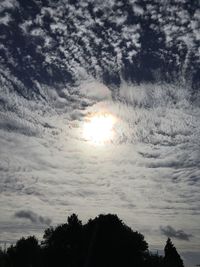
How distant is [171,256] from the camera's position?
109 m

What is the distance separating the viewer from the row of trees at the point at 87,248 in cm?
7456

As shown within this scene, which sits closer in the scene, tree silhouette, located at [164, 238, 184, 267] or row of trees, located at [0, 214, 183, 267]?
row of trees, located at [0, 214, 183, 267]

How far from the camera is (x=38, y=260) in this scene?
338ft

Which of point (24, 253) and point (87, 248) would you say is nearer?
point (87, 248)

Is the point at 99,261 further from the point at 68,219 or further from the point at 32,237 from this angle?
the point at 32,237

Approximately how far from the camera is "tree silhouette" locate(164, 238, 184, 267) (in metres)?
105

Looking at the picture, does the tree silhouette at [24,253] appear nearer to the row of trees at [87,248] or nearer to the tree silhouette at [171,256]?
the row of trees at [87,248]

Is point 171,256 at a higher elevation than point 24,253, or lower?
higher

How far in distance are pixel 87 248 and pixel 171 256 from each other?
38147 mm

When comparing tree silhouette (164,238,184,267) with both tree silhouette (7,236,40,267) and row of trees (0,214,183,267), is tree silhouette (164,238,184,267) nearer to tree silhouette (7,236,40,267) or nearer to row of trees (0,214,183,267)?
row of trees (0,214,183,267)

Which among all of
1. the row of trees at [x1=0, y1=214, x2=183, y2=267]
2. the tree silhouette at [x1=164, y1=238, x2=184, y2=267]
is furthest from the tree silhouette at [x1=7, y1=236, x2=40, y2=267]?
the tree silhouette at [x1=164, y1=238, x2=184, y2=267]

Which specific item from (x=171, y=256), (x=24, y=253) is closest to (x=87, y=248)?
(x=24, y=253)

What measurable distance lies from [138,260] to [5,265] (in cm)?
4699

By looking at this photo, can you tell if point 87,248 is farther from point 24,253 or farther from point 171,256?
point 171,256
